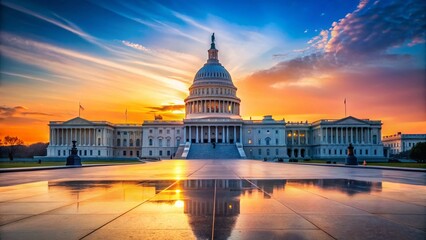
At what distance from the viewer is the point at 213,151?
393 feet

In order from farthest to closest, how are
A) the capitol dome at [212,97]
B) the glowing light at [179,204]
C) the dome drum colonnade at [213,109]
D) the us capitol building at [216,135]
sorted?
the capitol dome at [212,97], the us capitol building at [216,135], the dome drum colonnade at [213,109], the glowing light at [179,204]

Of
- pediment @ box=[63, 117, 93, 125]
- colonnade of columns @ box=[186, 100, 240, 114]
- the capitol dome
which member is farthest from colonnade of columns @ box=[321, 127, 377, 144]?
pediment @ box=[63, 117, 93, 125]

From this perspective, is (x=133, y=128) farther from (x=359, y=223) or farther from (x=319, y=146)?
(x=359, y=223)

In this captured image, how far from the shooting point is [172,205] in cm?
1066

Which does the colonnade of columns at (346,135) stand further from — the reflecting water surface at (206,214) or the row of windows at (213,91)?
the reflecting water surface at (206,214)

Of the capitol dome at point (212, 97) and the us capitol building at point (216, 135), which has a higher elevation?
the capitol dome at point (212, 97)

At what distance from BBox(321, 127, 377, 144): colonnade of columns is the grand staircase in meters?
39.9

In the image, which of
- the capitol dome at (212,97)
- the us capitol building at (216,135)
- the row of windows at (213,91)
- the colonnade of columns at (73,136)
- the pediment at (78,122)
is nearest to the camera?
the us capitol building at (216,135)

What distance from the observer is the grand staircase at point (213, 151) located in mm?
115688

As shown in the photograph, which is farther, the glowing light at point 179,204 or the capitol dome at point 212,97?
the capitol dome at point 212,97

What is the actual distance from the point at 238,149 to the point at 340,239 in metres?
115

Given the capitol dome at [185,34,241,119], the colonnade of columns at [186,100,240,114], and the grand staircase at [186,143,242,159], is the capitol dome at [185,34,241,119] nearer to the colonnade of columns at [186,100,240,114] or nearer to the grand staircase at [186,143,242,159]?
the colonnade of columns at [186,100,240,114]

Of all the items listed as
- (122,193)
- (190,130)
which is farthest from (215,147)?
(122,193)

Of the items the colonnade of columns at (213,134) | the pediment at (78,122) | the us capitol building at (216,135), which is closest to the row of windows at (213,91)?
the us capitol building at (216,135)
